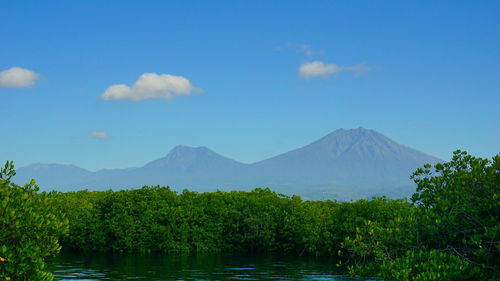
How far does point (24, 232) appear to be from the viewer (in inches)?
833

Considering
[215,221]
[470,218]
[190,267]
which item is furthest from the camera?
[215,221]

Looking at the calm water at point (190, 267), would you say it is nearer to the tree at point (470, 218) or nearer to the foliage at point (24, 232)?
the foliage at point (24, 232)

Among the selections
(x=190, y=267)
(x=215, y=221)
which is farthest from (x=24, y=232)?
(x=215, y=221)

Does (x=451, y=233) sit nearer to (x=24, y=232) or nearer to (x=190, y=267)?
(x=24, y=232)

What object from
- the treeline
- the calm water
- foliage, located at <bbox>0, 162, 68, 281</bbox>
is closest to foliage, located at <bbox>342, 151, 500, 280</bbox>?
foliage, located at <bbox>0, 162, 68, 281</bbox>

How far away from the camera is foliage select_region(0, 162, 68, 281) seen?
20.3 meters

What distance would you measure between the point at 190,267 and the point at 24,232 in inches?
1685

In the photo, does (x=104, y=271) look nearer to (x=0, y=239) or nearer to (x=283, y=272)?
(x=283, y=272)

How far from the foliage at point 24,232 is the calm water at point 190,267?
105 ft

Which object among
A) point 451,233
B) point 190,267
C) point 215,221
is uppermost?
point 215,221

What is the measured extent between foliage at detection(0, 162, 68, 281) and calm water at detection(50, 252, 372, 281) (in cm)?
3188

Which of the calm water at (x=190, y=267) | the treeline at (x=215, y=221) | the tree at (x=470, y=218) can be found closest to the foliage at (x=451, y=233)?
the tree at (x=470, y=218)

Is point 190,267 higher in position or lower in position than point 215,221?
lower

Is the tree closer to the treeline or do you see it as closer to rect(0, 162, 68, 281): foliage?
rect(0, 162, 68, 281): foliage
